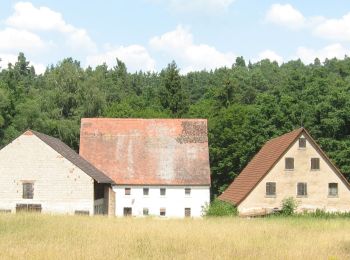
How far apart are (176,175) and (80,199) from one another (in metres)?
13.1

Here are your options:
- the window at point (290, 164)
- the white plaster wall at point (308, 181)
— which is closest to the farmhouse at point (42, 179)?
the white plaster wall at point (308, 181)

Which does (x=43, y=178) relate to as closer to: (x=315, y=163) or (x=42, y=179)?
(x=42, y=179)

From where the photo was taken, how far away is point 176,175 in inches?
2406

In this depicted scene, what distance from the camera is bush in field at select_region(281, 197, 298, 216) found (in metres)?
49.4

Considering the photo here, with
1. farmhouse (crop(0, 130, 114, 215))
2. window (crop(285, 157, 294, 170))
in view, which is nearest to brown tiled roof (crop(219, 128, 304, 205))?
window (crop(285, 157, 294, 170))

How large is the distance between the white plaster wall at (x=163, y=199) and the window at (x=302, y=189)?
36.7 feet

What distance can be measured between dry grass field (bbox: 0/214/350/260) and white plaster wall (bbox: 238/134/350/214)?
16.9 metres

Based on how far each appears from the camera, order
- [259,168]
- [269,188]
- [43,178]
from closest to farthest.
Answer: [269,188] → [43,178] → [259,168]

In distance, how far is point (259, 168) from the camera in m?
52.7

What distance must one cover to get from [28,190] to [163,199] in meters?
14.2

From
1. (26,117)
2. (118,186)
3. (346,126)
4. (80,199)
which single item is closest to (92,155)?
(118,186)

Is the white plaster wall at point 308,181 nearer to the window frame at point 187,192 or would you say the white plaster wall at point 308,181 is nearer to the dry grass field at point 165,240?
the window frame at point 187,192

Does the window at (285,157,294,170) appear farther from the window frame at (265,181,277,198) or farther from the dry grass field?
the dry grass field

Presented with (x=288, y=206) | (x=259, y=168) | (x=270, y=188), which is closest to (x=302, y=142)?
(x=259, y=168)
